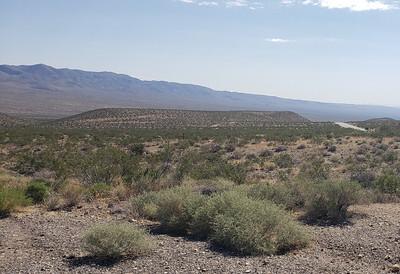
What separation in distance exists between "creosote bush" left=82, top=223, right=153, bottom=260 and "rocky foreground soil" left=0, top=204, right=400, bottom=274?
0.70ft

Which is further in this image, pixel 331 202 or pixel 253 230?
pixel 331 202

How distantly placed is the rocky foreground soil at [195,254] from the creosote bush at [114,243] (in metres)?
0.21

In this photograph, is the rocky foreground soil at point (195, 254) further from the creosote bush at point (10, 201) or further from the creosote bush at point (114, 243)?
the creosote bush at point (10, 201)

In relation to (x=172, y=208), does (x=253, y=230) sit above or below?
above

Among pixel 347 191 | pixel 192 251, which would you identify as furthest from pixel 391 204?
pixel 192 251

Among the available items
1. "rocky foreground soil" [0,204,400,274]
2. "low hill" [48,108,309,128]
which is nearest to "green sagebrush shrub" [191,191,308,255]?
"rocky foreground soil" [0,204,400,274]

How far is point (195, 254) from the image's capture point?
980 centimetres

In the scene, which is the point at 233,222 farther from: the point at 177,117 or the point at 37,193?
the point at 177,117

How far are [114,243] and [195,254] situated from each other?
4.95 ft

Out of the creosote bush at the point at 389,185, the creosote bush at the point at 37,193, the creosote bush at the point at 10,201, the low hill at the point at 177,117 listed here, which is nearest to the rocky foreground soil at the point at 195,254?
the creosote bush at the point at 10,201

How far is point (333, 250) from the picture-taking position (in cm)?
1033

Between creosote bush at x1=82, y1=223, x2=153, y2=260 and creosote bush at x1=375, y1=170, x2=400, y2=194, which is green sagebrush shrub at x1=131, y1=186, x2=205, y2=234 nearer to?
creosote bush at x1=82, y1=223, x2=153, y2=260

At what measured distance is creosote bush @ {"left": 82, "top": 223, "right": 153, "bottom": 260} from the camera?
9430 mm

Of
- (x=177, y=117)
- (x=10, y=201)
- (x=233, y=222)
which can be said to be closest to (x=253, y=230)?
(x=233, y=222)
